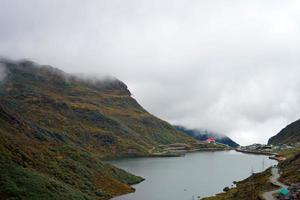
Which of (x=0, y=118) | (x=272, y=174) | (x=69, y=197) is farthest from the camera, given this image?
Answer: (x=0, y=118)

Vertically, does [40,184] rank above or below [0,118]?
below

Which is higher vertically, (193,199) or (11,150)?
(11,150)

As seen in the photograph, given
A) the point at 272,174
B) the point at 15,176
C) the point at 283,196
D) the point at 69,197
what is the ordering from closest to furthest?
the point at 283,196 < the point at 15,176 < the point at 69,197 < the point at 272,174

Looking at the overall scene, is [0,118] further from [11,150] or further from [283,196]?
[283,196]

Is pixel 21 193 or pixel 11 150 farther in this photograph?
pixel 11 150

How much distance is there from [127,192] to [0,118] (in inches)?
2426

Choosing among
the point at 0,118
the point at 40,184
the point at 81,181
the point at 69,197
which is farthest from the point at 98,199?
the point at 0,118

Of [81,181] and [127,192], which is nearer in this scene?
[81,181]

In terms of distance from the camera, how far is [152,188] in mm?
170250

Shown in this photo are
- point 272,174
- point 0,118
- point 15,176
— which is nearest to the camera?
point 15,176

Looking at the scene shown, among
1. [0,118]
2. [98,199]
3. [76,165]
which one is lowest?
[98,199]

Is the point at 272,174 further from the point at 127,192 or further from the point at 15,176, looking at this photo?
the point at 15,176

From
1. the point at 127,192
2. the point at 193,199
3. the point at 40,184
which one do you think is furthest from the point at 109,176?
the point at 40,184

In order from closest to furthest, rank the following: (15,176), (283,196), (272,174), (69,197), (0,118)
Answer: (283,196), (15,176), (69,197), (272,174), (0,118)
